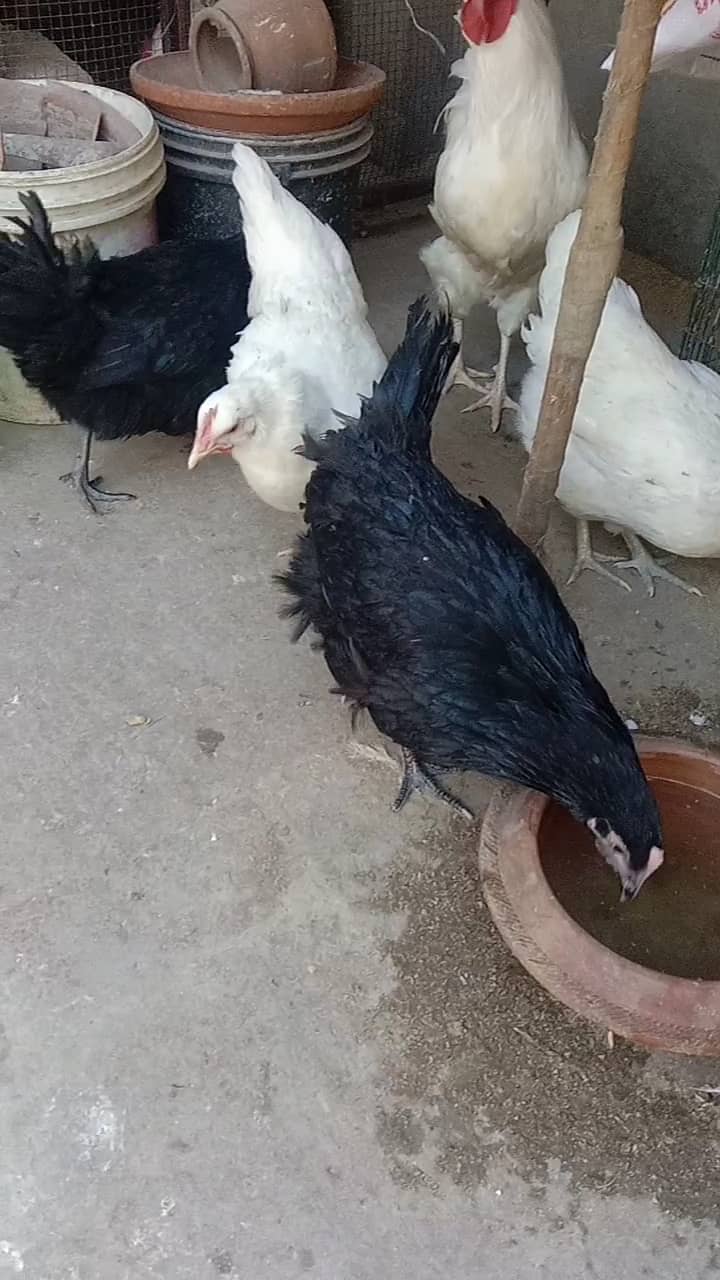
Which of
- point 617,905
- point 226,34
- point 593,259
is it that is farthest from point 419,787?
point 226,34

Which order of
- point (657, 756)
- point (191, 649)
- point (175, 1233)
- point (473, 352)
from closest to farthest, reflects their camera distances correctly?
point (175, 1233) → point (657, 756) → point (191, 649) → point (473, 352)

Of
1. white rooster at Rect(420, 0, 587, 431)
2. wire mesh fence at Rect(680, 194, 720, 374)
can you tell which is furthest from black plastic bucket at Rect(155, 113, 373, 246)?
wire mesh fence at Rect(680, 194, 720, 374)

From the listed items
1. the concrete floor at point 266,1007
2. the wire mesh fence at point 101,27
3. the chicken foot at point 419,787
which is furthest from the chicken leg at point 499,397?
the wire mesh fence at point 101,27

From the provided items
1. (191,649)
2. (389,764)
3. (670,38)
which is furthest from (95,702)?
(670,38)

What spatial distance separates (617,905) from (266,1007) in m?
0.66

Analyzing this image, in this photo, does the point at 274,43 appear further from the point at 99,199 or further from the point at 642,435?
the point at 642,435

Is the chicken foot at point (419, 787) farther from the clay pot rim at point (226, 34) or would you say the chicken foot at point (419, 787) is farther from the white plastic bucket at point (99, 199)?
the clay pot rim at point (226, 34)

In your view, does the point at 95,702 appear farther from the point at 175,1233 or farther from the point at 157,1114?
the point at 175,1233

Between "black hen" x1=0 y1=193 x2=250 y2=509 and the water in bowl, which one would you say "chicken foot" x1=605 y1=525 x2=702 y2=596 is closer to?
the water in bowl

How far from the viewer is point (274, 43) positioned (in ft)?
9.61

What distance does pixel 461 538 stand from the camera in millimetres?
1812

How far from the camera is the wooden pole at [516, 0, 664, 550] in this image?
1470mm

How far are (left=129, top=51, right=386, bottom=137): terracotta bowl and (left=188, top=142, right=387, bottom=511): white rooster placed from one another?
44 centimetres

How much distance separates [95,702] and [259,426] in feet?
2.34
